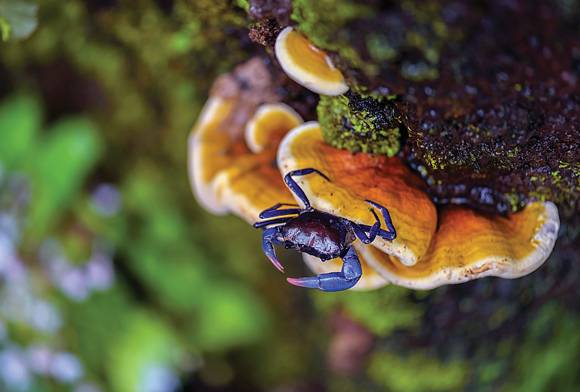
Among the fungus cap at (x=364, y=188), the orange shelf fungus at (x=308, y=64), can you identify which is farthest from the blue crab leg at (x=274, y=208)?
the orange shelf fungus at (x=308, y=64)

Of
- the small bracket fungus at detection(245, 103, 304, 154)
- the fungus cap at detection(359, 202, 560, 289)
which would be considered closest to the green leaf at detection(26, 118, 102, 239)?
the small bracket fungus at detection(245, 103, 304, 154)

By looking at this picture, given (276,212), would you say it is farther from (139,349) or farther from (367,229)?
(139,349)

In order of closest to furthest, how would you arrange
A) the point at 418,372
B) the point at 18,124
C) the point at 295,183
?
the point at 295,183 → the point at 418,372 → the point at 18,124

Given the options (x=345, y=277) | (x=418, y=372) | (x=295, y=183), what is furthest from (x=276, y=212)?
(x=418, y=372)

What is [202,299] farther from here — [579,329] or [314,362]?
[579,329]

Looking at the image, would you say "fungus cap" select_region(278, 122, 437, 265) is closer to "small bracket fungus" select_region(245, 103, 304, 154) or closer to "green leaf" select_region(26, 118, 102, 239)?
"small bracket fungus" select_region(245, 103, 304, 154)
